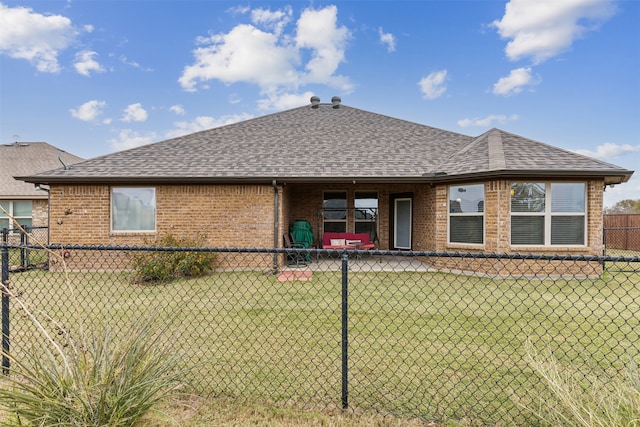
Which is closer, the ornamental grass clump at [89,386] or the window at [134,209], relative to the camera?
the ornamental grass clump at [89,386]

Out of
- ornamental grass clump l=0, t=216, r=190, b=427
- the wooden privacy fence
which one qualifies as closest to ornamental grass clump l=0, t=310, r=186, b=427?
ornamental grass clump l=0, t=216, r=190, b=427

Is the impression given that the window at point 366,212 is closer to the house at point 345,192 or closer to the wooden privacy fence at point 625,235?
the house at point 345,192

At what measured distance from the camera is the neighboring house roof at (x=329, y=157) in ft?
29.6

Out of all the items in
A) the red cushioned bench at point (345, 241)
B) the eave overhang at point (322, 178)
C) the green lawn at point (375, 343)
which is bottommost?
the green lawn at point (375, 343)

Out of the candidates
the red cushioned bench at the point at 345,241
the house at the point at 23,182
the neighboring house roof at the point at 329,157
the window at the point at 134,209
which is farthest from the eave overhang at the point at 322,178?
the house at the point at 23,182

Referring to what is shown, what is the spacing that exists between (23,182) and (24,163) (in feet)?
10.6

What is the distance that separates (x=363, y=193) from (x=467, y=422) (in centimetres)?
1064

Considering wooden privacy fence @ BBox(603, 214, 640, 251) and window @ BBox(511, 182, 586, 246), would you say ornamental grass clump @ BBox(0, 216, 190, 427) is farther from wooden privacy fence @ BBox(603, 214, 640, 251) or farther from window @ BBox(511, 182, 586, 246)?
wooden privacy fence @ BBox(603, 214, 640, 251)

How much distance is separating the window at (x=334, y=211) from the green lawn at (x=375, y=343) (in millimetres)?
5970

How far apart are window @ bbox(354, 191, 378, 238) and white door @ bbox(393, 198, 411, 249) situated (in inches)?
31.1

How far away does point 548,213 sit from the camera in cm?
856

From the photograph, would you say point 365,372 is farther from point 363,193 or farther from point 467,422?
point 363,193

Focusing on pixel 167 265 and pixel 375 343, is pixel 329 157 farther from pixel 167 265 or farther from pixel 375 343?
pixel 375 343

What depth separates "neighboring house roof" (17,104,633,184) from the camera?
902 centimetres
